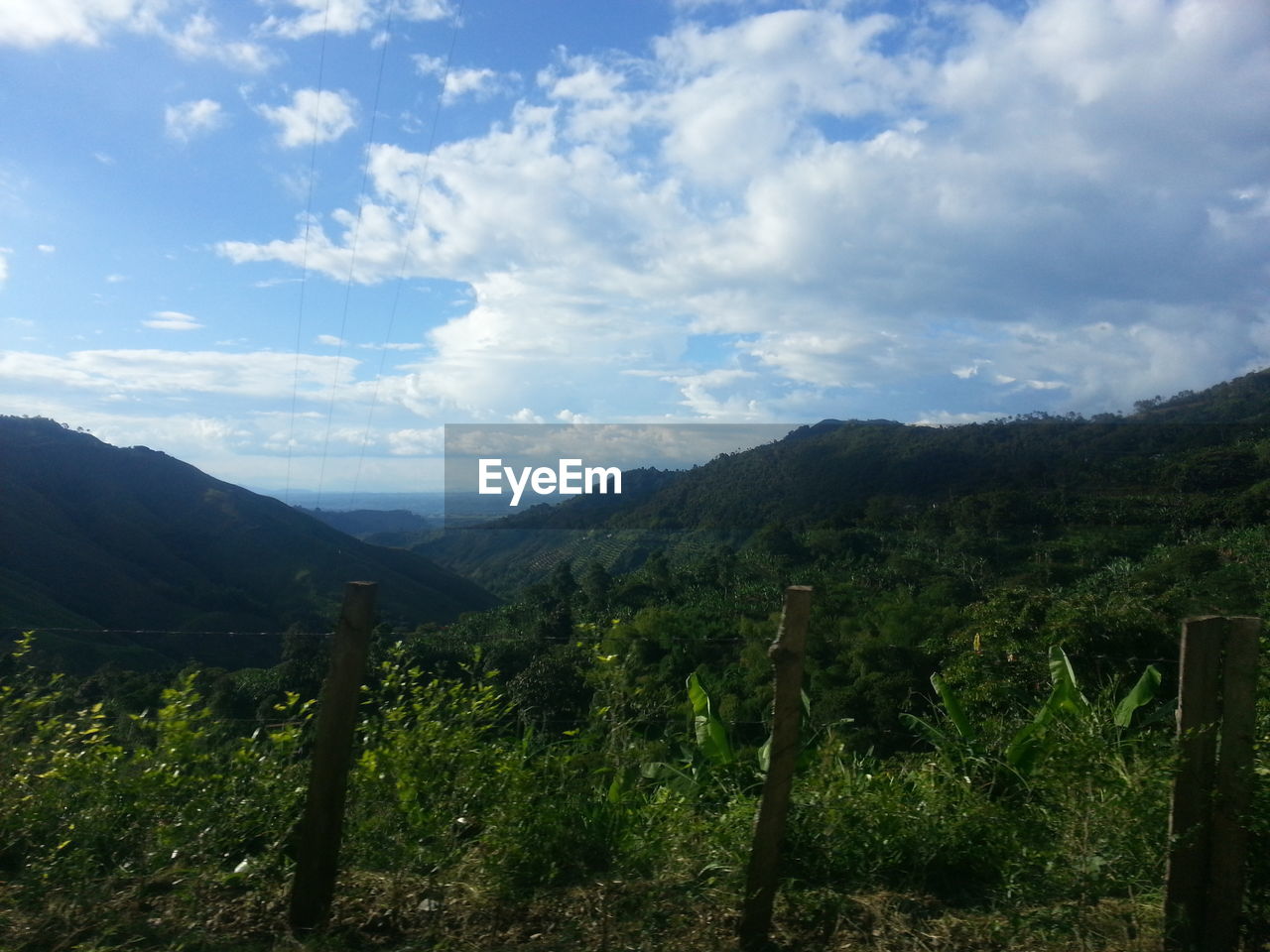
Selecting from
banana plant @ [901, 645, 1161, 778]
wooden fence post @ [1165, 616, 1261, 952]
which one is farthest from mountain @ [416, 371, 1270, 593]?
wooden fence post @ [1165, 616, 1261, 952]

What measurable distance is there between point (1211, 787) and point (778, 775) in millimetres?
1493

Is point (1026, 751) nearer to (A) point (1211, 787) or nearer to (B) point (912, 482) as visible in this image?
(A) point (1211, 787)

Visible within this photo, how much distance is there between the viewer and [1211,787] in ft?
9.83

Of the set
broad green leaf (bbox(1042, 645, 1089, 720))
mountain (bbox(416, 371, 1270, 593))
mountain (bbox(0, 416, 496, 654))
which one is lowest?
mountain (bbox(0, 416, 496, 654))

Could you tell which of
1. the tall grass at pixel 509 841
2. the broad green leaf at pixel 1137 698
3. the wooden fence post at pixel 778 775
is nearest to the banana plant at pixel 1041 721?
the broad green leaf at pixel 1137 698

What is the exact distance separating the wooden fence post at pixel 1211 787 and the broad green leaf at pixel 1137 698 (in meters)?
0.83

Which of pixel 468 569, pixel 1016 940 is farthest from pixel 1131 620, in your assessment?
pixel 468 569

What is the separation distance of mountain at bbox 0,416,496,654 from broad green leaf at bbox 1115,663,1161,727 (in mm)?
13503

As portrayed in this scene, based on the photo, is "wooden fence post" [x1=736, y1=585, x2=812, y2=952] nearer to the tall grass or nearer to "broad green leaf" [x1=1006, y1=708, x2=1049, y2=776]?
the tall grass

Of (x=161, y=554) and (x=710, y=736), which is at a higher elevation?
(x=710, y=736)

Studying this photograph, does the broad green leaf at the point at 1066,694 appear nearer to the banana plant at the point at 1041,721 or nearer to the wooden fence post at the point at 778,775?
the banana plant at the point at 1041,721

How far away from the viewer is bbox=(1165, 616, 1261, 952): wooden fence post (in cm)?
294

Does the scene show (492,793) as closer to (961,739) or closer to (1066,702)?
(961,739)

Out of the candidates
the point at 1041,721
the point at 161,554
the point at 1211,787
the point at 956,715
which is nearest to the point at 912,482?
the point at 956,715
